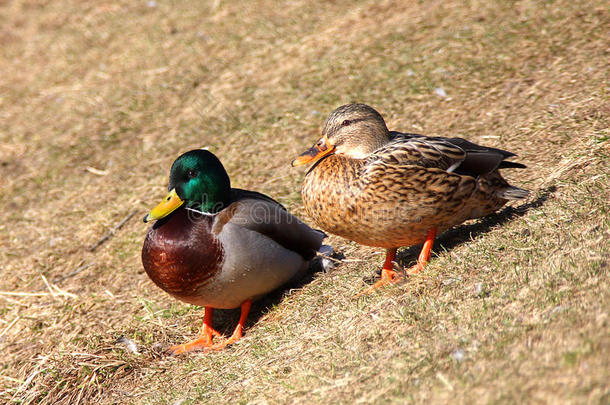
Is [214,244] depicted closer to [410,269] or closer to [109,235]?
[410,269]

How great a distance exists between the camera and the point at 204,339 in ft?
13.8

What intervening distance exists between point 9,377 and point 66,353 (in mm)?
507

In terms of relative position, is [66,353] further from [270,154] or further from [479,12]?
[479,12]

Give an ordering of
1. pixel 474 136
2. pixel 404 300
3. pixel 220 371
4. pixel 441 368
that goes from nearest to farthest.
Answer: pixel 441 368
pixel 404 300
pixel 220 371
pixel 474 136

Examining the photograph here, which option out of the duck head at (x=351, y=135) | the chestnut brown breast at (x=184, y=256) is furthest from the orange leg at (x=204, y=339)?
the duck head at (x=351, y=135)

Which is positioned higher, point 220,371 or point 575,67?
point 575,67

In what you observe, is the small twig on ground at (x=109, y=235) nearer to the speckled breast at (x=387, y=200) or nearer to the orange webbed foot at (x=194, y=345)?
the orange webbed foot at (x=194, y=345)

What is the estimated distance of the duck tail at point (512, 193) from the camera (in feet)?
12.6

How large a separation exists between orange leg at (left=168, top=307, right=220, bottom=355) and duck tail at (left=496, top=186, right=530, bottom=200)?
6.42 feet

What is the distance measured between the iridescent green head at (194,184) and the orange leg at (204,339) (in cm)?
71

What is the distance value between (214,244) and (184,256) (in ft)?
0.62

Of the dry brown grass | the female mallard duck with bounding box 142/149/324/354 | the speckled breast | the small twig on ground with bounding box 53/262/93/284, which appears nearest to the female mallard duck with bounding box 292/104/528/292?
the speckled breast

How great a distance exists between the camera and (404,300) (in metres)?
3.42

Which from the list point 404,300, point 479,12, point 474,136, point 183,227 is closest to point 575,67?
point 474,136
